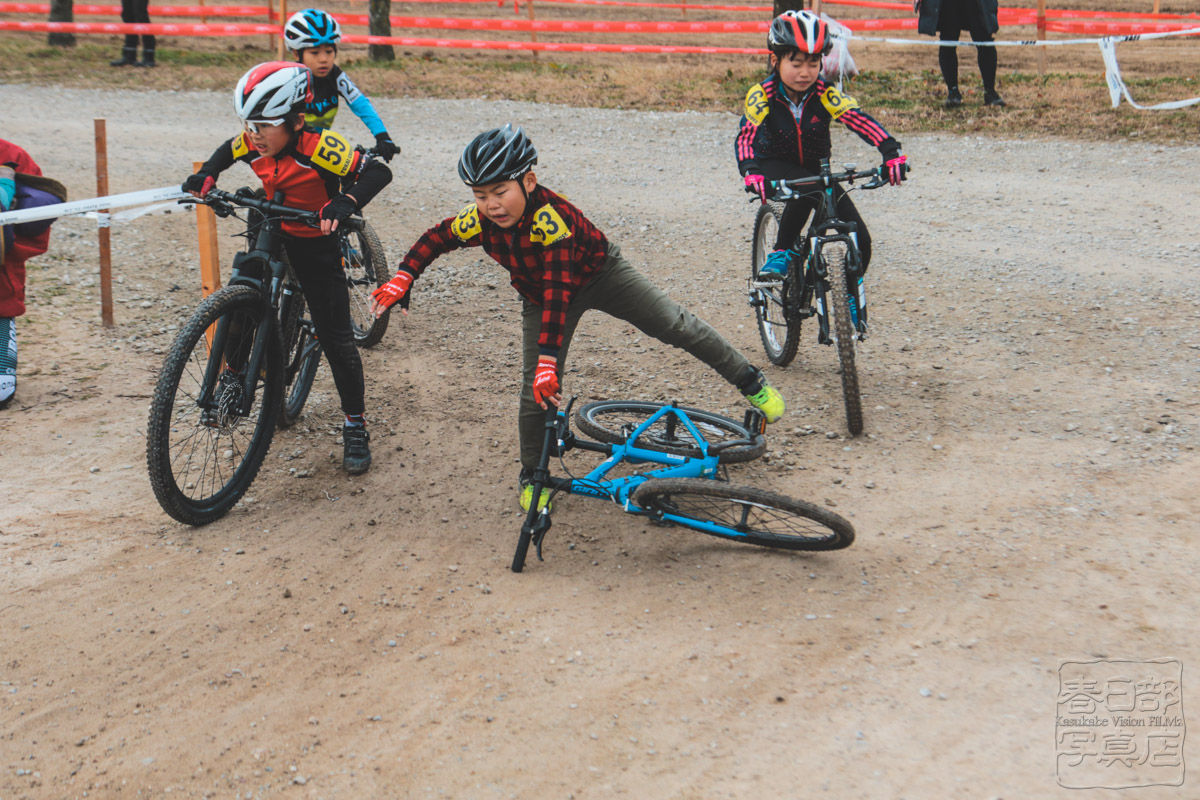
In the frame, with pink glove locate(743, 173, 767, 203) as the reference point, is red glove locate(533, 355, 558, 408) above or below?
below

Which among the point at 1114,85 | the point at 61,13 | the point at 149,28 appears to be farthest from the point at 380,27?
the point at 1114,85

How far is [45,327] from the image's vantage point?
7.61 m

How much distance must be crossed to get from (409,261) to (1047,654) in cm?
316

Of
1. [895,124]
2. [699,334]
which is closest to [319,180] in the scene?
[699,334]

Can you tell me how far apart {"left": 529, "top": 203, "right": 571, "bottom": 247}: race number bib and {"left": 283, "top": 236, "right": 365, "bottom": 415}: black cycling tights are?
1.50 metres

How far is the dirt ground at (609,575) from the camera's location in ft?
11.5

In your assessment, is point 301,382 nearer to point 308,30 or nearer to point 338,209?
point 338,209

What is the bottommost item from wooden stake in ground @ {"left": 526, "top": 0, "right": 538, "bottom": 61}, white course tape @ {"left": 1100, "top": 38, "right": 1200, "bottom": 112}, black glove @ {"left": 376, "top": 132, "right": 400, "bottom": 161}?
black glove @ {"left": 376, "top": 132, "right": 400, "bottom": 161}

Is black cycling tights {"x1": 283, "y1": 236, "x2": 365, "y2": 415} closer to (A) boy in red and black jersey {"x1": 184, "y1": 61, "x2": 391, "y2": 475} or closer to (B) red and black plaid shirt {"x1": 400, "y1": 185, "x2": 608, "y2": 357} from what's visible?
(A) boy in red and black jersey {"x1": 184, "y1": 61, "x2": 391, "y2": 475}

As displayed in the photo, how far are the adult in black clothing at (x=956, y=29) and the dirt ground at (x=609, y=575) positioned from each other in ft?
20.1

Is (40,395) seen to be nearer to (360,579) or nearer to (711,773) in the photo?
(360,579)

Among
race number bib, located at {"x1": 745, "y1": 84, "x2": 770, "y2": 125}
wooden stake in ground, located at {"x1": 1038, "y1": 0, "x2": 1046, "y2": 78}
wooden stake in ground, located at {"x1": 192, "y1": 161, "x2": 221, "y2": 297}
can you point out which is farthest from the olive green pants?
wooden stake in ground, located at {"x1": 1038, "y1": 0, "x2": 1046, "y2": 78}

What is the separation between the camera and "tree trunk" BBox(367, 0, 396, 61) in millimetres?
18828

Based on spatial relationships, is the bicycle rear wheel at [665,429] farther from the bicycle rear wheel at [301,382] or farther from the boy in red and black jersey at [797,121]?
the bicycle rear wheel at [301,382]
